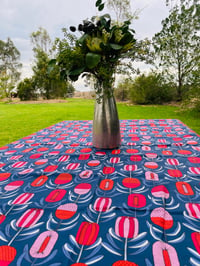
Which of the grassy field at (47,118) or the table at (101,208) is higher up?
the grassy field at (47,118)

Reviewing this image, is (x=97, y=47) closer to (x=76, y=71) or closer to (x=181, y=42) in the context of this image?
(x=76, y=71)

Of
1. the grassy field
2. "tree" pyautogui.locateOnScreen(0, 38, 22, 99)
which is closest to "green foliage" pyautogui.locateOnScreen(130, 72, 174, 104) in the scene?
the grassy field

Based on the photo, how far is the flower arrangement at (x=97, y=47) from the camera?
116cm

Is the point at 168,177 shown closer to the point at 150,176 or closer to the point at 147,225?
the point at 150,176

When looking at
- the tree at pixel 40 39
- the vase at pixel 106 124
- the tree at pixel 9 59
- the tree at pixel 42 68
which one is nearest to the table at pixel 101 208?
the vase at pixel 106 124

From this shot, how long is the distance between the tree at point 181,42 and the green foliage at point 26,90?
937cm

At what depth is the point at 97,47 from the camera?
1123 millimetres

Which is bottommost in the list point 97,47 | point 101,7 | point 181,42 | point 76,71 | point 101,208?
point 101,208

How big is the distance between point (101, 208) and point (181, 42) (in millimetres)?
7821

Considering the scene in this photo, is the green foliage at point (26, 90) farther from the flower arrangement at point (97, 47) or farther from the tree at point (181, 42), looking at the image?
the flower arrangement at point (97, 47)

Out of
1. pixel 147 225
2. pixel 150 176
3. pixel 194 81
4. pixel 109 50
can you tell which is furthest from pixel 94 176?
pixel 194 81

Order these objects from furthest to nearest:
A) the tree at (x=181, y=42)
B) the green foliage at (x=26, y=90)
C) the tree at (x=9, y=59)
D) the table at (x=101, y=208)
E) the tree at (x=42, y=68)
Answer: the tree at (x=9, y=59) < the tree at (x=42, y=68) < the green foliage at (x=26, y=90) < the tree at (x=181, y=42) < the table at (x=101, y=208)

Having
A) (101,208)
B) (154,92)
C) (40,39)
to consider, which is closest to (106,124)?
(101,208)

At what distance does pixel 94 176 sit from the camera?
1000 mm
